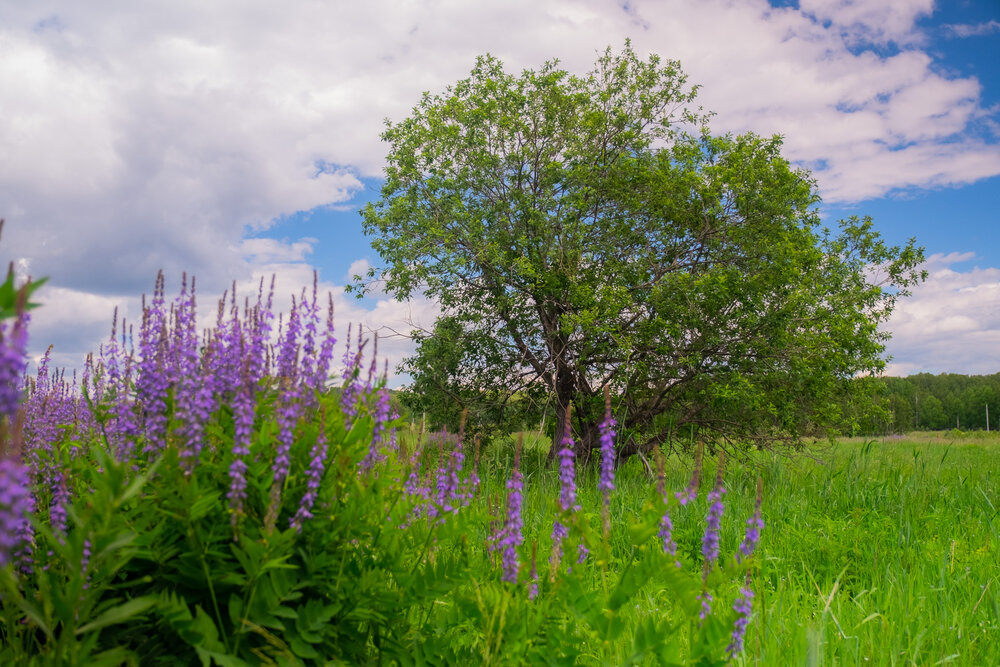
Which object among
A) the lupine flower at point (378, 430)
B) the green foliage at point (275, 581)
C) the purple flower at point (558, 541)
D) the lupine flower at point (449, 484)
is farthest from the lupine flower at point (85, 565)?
the purple flower at point (558, 541)

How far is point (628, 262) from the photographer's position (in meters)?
12.2

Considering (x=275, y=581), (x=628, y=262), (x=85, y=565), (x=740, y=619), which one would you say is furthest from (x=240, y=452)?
(x=628, y=262)

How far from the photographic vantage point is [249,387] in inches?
106

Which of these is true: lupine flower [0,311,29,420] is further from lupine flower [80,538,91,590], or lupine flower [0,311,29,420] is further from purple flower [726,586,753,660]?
purple flower [726,586,753,660]

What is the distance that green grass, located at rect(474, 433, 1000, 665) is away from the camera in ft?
13.4

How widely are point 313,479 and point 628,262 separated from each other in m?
10.3

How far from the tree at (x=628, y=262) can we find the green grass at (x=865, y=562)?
8.45 ft

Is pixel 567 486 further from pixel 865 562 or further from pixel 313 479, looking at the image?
pixel 865 562

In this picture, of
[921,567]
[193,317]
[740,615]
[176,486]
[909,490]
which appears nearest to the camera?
[176,486]

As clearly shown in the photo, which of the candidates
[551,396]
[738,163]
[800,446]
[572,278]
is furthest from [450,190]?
[800,446]

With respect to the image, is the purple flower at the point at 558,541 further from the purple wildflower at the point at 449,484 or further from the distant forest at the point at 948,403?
the distant forest at the point at 948,403

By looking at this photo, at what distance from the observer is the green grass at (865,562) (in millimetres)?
4090

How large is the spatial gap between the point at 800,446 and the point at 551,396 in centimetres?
473

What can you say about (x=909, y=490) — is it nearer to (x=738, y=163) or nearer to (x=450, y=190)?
(x=738, y=163)
